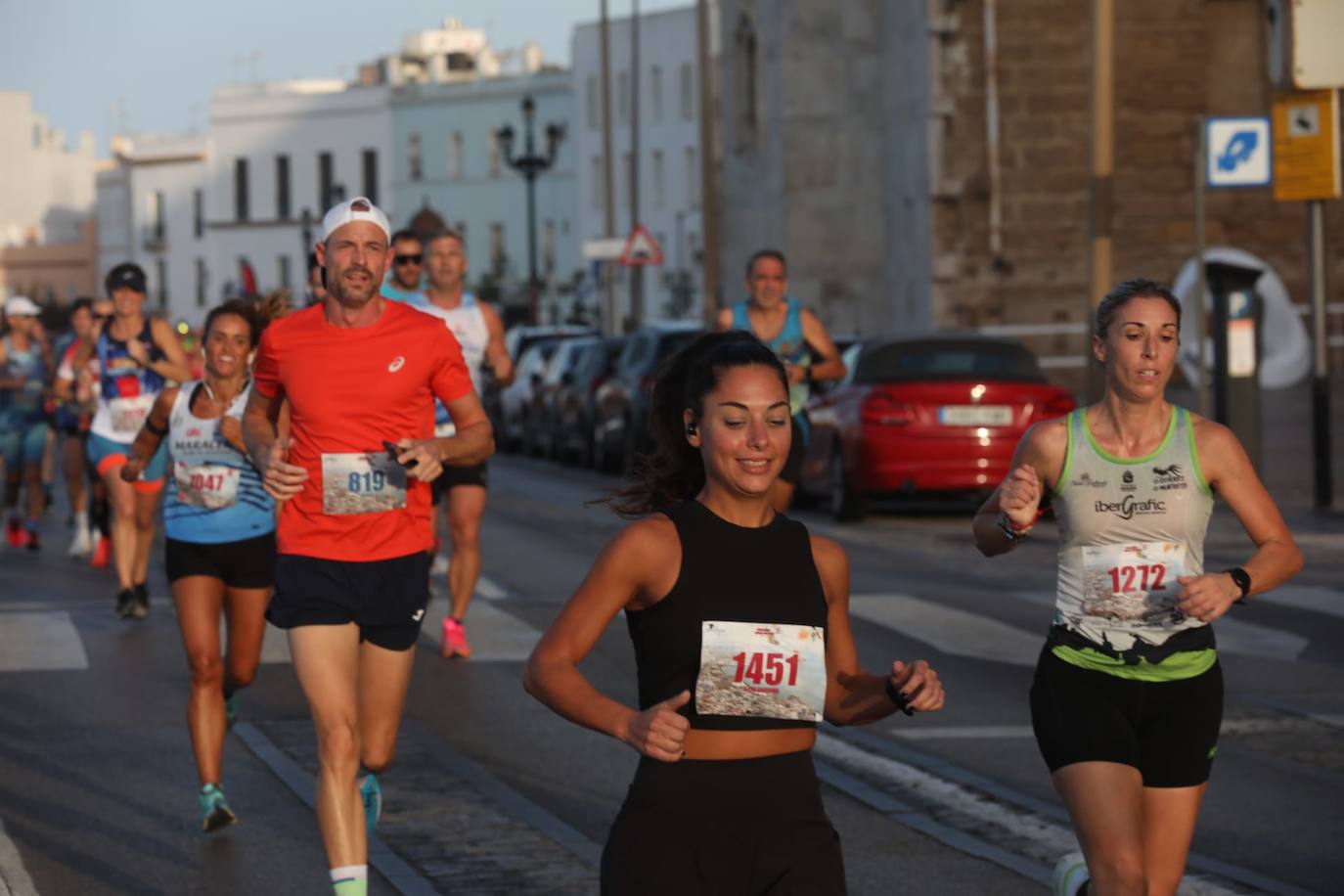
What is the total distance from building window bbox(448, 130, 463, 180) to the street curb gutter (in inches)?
3308

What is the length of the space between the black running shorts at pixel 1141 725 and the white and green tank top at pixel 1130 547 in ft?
0.12

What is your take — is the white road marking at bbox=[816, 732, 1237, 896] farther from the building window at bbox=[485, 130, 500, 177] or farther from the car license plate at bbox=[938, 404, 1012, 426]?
the building window at bbox=[485, 130, 500, 177]

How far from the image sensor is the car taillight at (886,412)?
20.7m

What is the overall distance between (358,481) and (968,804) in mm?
2779

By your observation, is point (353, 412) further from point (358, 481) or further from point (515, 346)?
point (515, 346)

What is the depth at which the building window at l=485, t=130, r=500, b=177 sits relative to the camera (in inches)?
3625

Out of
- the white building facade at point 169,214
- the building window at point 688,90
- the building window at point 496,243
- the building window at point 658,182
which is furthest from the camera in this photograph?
the white building facade at point 169,214

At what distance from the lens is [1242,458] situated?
6078 mm

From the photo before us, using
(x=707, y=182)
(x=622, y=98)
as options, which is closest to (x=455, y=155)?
(x=622, y=98)

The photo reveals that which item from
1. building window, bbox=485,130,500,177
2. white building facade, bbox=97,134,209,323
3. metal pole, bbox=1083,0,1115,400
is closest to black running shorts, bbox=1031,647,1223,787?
metal pole, bbox=1083,0,1115,400

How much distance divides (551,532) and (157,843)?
44.0 feet

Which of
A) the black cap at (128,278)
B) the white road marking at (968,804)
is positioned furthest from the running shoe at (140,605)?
the white road marking at (968,804)

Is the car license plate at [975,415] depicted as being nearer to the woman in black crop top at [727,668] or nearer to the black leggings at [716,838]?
the woman in black crop top at [727,668]

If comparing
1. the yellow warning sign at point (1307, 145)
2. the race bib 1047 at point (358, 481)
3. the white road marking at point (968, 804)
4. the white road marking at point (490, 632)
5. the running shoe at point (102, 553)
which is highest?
the yellow warning sign at point (1307, 145)
